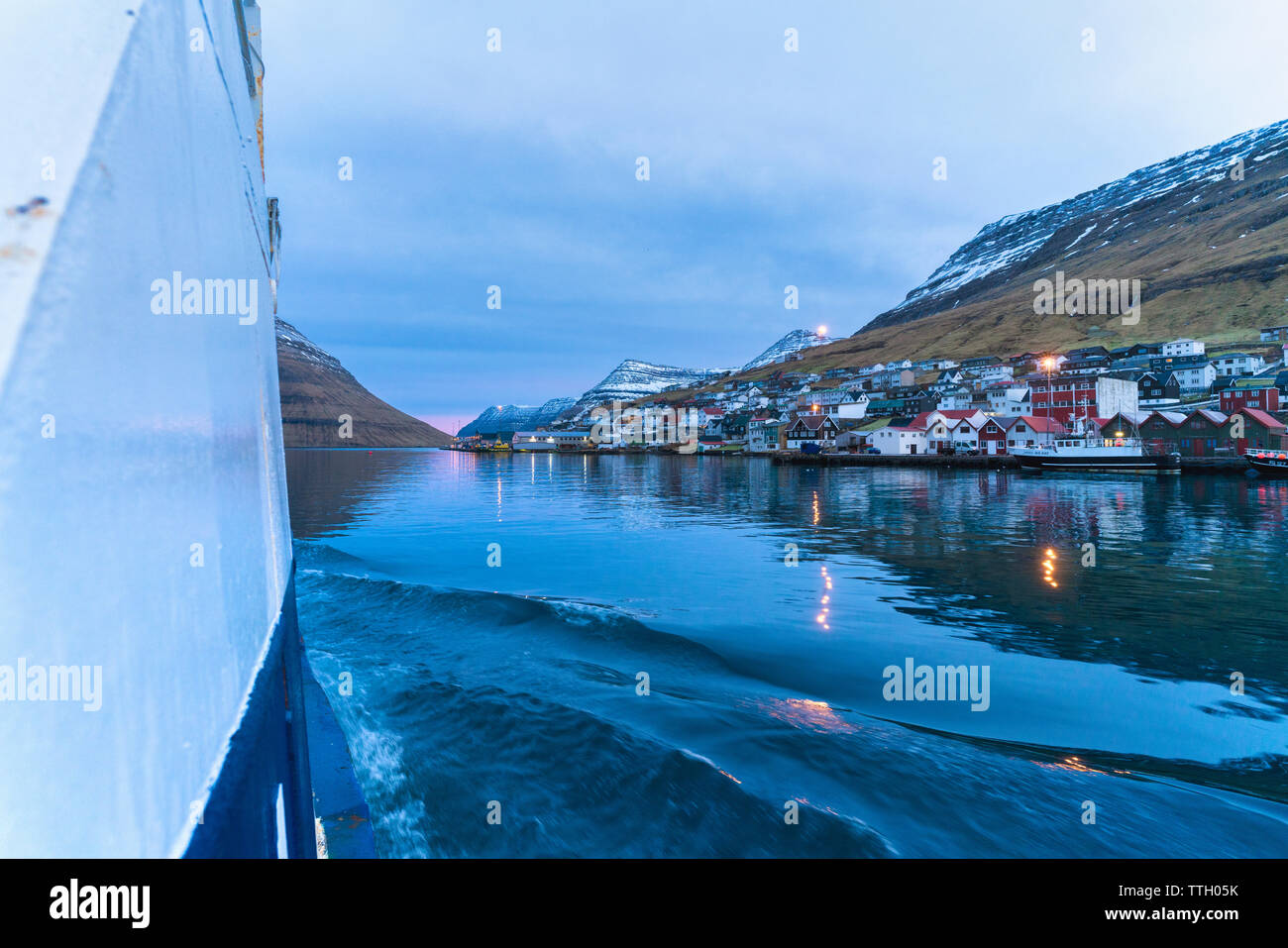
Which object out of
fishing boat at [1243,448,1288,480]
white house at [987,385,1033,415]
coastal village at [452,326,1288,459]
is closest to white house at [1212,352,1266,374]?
coastal village at [452,326,1288,459]

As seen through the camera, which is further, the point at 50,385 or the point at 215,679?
the point at 215,679

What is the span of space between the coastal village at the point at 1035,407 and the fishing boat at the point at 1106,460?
131 inches

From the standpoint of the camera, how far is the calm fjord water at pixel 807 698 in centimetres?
560

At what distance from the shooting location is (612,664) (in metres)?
9.60

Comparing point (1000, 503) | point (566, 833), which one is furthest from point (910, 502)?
point (566, 833)

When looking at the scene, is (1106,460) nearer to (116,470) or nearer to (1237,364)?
(1237,364)

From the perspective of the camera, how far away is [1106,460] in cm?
6206

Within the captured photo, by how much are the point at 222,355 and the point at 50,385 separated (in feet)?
7.92

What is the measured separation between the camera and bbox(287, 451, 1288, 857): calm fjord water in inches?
221

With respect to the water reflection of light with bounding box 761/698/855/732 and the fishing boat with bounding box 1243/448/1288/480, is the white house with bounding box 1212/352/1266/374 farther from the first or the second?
the water reflection of light with bounding box 761/698/855/732

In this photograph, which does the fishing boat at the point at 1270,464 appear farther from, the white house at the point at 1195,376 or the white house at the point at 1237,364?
the white house at the point at 1237,364

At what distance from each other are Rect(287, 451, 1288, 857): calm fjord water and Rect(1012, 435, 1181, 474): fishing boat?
48776 mm

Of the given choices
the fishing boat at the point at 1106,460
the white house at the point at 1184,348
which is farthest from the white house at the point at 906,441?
the white house at the point at 1184,348
